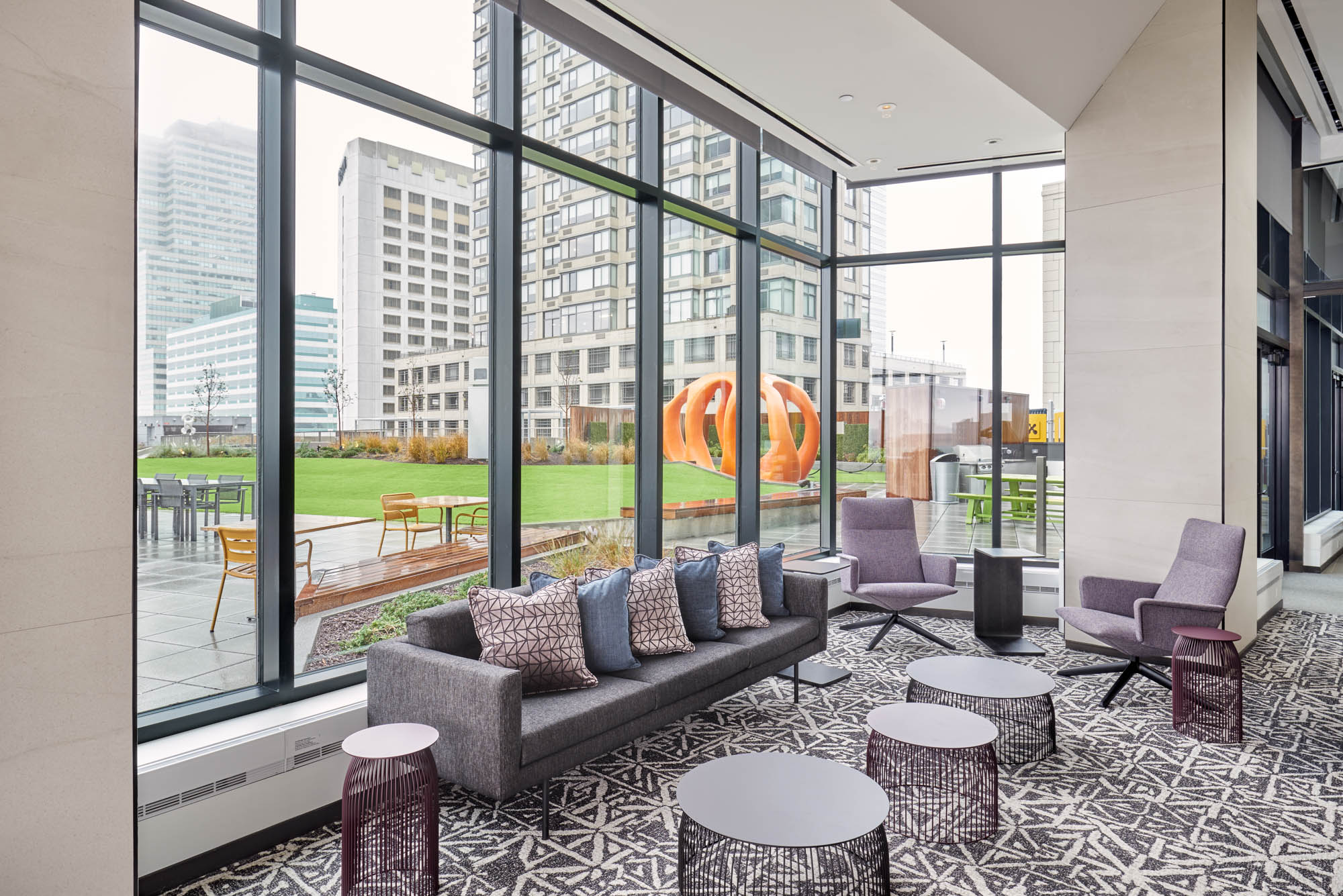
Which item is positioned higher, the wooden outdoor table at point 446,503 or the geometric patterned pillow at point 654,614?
the wooden outdoor table at point 446,503

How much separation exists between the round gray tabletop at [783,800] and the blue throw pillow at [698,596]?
146 cm

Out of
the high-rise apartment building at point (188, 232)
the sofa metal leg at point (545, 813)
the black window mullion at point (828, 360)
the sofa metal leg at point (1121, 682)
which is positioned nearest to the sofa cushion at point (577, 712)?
the sofa metal leg at point (545, 813)

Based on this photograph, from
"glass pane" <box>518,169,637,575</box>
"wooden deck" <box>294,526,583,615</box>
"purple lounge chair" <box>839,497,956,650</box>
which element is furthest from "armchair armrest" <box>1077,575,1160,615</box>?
"wooden deck" <box>294,526,583,615</box>

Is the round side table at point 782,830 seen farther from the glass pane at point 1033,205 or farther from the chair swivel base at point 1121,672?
the glass pane at point 1033,205

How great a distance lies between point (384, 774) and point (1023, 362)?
19.6ft

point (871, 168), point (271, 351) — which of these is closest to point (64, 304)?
point (271, 351)

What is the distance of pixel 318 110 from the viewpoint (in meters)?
3.52

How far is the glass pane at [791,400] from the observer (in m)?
6.54

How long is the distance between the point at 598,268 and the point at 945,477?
151 inches

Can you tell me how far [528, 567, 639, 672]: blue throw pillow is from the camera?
12.2 feet

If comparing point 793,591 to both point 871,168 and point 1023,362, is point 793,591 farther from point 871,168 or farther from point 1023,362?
point 871,168

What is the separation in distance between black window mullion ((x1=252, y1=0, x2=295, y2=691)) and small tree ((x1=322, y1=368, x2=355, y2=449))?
0.94 feet

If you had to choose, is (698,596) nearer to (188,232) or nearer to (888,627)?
(888,627)

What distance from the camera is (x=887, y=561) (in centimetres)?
620
